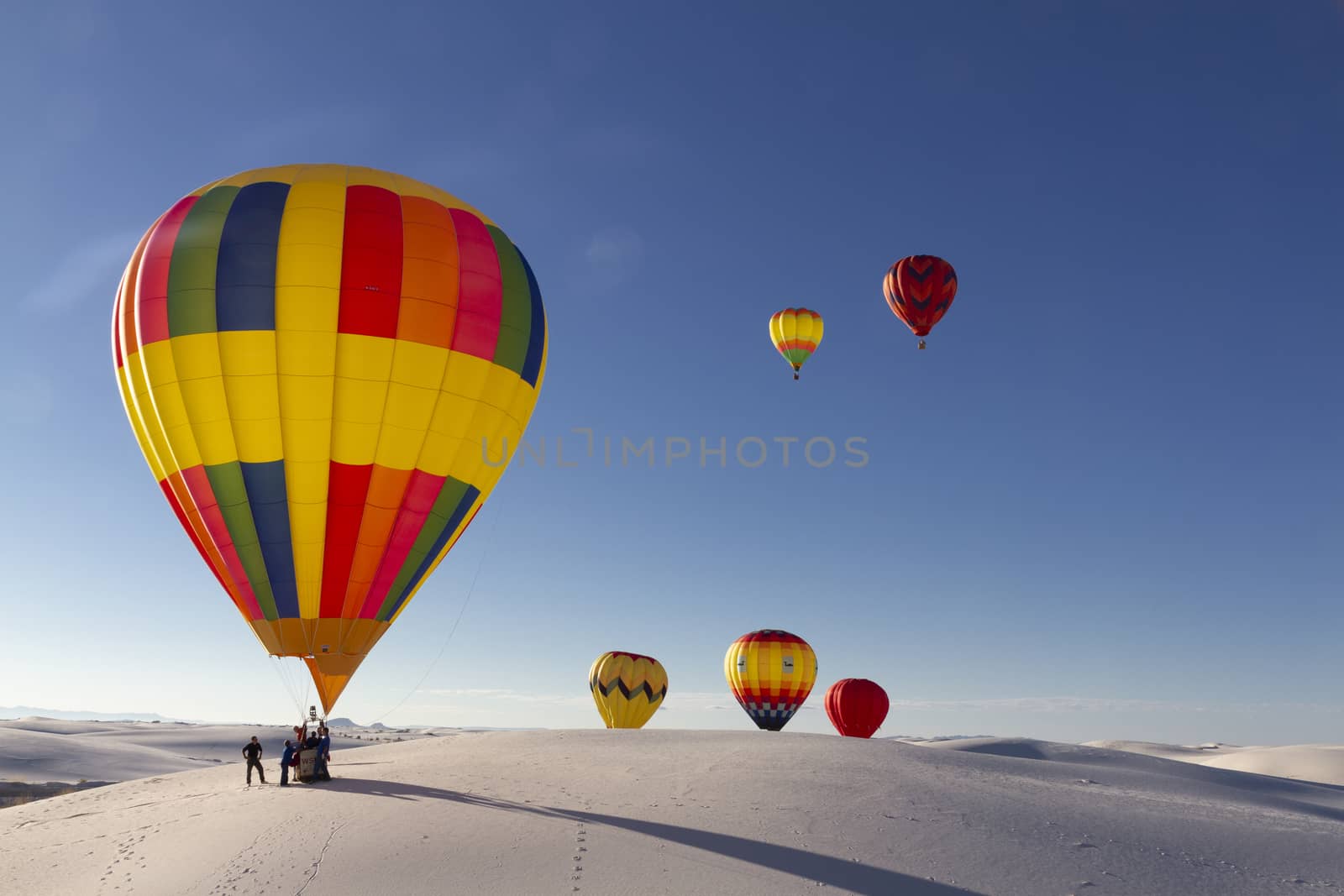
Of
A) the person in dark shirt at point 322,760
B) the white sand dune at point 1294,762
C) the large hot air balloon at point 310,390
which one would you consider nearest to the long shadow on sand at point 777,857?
the person in dark shirt at point 322,760

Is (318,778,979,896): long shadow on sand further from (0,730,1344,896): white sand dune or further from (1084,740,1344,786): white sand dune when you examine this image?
(1084,740,1344,786): white sand dune

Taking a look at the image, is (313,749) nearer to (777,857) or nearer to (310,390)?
(310,390)

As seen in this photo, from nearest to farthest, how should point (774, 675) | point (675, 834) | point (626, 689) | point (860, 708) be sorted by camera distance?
point (675, 834), point (860, 708), point (774, 675), point (626, 689)

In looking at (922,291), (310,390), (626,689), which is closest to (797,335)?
(922,291)

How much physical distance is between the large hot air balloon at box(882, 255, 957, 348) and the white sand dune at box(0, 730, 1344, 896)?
1782cm

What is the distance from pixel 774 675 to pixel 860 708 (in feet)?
13.8

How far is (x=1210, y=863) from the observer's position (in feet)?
44.3

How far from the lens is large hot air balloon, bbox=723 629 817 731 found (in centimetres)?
4156

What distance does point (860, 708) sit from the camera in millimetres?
39219

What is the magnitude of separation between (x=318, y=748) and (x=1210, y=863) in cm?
1656

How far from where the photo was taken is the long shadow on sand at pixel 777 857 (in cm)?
1161

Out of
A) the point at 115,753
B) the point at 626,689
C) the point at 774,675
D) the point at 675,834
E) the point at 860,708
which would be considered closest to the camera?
the point at 675,834

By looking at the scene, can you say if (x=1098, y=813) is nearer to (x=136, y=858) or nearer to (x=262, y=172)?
(x=136, y=858)

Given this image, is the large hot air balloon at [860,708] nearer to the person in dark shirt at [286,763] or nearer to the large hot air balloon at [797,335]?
the large hot air balloon at [797,335]
